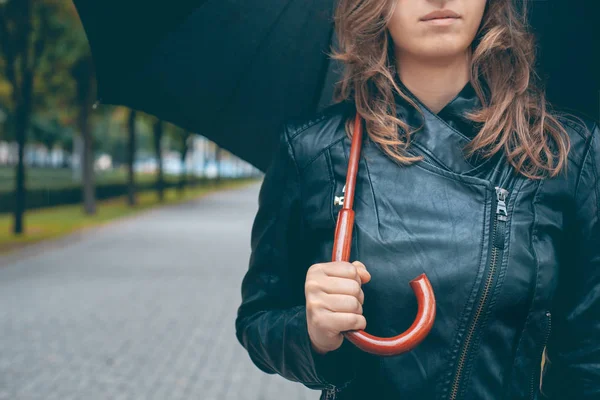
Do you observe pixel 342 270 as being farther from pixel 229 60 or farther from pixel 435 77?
pixel 229 60

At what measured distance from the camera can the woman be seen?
1.56 metres

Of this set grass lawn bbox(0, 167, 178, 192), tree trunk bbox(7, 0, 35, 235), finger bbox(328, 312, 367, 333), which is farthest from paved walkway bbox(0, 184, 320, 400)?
grass lawn bbox(0, 167, 178, 192)

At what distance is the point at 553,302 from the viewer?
5.44 feet

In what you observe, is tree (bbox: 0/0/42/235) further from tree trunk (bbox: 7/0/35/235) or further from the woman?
the woman

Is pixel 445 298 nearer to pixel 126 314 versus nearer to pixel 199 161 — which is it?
pixel 126 314

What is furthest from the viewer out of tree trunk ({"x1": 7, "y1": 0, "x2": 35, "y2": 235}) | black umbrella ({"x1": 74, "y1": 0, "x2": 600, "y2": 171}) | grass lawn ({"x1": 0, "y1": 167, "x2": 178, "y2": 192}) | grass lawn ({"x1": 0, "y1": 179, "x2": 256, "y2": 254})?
grass lawn ({"x1": 0, "y1": 167, "x2": 178, "y2": 192})

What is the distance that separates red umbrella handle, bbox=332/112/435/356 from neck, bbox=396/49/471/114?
0.29 meters

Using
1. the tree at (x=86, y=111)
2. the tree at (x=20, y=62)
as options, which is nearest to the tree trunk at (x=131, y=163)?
the tree at (x=86, y=111)

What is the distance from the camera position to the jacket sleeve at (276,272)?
5.49ft

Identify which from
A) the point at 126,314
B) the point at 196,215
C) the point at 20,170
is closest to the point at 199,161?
the point at 196,215

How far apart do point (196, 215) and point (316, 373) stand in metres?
22.2

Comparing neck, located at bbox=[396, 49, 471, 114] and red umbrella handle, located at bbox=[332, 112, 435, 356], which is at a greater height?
neck, located at bbox=[396, 49, 471, 114]

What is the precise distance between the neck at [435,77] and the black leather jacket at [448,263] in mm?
65

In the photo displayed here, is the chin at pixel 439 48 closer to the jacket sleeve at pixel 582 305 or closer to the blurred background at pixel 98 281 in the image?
the jacket sleeve at pixel 582 305
